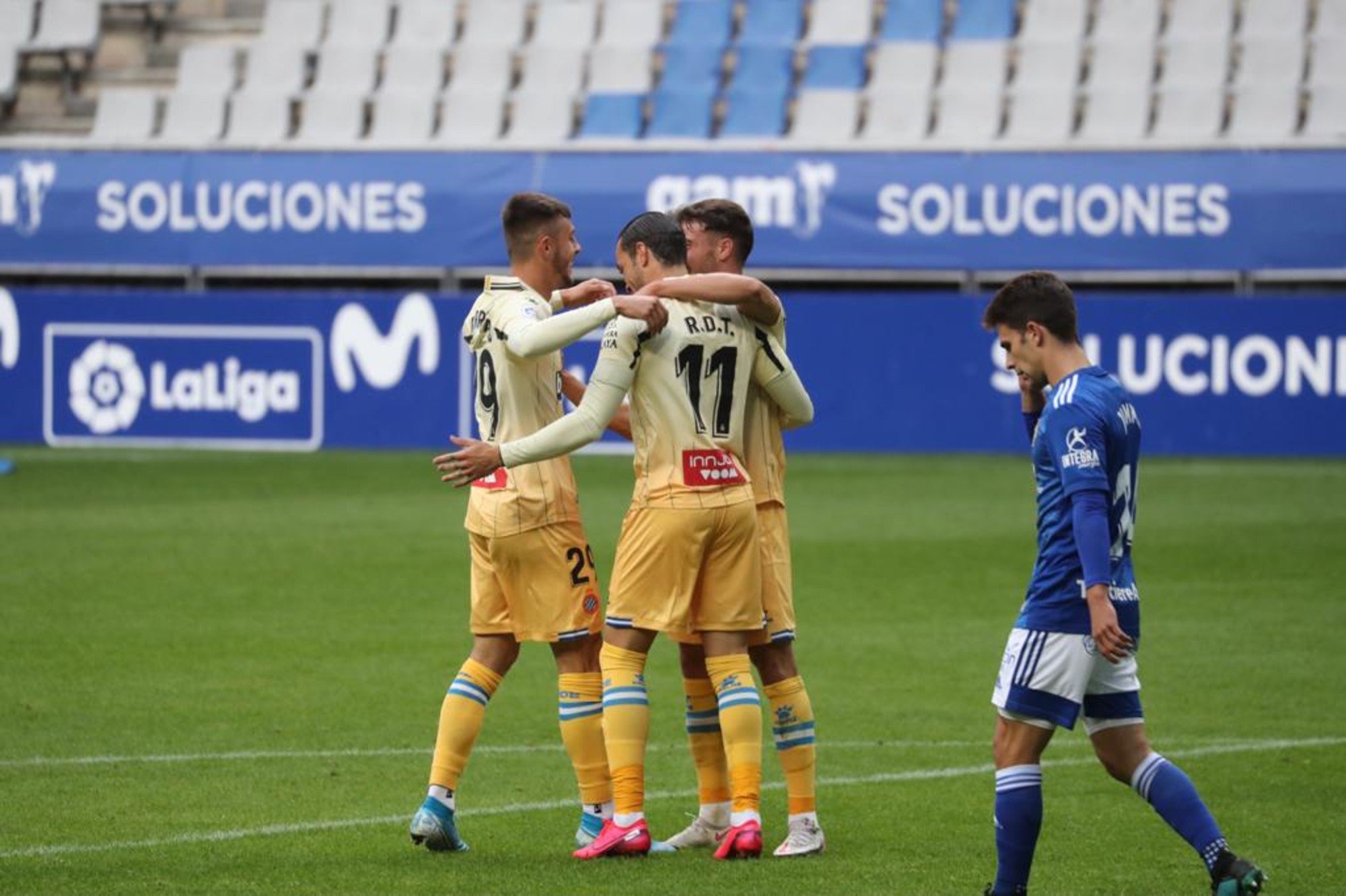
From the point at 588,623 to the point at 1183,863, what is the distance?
2.03 meters

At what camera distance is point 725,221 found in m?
7.31

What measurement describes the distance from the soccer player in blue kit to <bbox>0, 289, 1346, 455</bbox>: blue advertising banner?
51.4 feet

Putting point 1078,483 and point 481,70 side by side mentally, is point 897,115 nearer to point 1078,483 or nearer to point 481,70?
point 481,70

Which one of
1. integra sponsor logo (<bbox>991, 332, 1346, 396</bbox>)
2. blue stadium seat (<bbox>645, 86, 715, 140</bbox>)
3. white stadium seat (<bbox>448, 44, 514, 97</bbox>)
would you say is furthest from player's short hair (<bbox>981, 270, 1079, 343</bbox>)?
white stadium seat (<bbox>448, 44, 514, 97</bbox>)

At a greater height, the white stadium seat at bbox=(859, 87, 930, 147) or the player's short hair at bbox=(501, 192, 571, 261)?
the white stadium seat at bbox=(859, 87, 930, 147)

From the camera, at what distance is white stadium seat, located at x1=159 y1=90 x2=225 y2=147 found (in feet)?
88.2

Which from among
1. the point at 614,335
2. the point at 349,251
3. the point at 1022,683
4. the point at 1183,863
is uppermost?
the point at 349,251

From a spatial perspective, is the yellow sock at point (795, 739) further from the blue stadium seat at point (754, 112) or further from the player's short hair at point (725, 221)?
the blue stadium seat at point (754, 112)

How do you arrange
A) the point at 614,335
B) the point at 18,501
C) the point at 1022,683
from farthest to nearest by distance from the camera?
the point at 18,501, the point at 614,335, the point at 1022,683

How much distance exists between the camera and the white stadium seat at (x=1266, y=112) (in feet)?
78.2

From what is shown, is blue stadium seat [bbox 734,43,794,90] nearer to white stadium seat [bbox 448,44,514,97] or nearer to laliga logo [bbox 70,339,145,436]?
white stadium seat [bbox 448,44,514,97]

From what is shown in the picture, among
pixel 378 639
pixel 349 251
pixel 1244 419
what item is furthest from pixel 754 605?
pixel 349 251

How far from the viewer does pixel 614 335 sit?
686 cm

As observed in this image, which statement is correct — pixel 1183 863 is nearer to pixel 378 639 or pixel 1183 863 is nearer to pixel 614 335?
pixel 614 335
